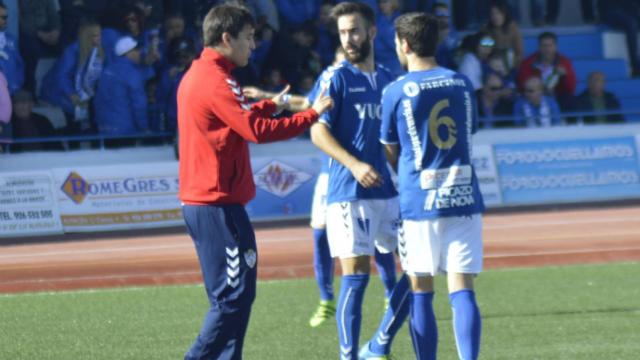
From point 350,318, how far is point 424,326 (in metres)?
0.85

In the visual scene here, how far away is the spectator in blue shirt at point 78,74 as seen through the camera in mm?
18995

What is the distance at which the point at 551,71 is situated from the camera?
71.4ft

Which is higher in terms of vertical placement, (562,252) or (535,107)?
(535,107)

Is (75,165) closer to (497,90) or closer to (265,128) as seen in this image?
(497,90)

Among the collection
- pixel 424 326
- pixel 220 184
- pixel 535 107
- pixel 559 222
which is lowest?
pixel 559 222

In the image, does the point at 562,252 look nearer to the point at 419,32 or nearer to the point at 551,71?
the point at 551,71

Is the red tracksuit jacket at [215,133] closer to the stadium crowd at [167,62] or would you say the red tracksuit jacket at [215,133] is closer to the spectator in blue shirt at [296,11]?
the stadium crowd at [167,62]

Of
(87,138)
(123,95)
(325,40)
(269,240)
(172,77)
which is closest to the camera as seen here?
(269,240)

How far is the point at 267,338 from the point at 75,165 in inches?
399

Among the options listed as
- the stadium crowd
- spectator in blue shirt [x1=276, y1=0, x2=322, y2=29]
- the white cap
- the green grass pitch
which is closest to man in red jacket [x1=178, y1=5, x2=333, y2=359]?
the green grass pitch

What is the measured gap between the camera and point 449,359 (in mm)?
9070

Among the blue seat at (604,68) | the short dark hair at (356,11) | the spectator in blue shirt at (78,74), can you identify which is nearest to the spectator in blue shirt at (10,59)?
the spectator in blue shirt at (78,74)

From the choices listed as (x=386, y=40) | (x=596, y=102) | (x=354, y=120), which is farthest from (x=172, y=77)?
(x=354, y=120)

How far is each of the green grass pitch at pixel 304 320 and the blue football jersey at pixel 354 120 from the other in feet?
4.01
